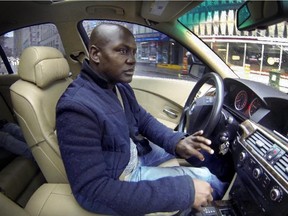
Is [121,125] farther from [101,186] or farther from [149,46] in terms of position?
[149,46]

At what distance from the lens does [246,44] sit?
6.12 feet

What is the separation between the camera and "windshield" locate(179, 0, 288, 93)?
172cm

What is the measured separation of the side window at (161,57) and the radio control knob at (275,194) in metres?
1.36

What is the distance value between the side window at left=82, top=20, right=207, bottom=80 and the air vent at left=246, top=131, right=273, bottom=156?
1.05 m

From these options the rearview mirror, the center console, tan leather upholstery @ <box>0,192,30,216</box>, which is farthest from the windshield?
tan leather upholstery @ <box>0,192,30,216</box>

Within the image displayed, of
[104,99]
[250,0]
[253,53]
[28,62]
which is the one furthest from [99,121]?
[253,53]

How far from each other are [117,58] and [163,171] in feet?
2.01

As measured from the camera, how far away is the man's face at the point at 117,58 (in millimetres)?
1283

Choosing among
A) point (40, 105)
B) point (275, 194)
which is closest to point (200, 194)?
point (275, 194)

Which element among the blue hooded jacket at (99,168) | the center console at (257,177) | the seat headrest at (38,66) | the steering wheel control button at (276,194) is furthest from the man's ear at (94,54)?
the steering wheel control button at (276,194)

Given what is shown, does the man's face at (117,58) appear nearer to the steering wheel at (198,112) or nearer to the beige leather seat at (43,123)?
the beige leather seat at (43,123)

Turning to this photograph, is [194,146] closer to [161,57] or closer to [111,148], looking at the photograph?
[111,148]

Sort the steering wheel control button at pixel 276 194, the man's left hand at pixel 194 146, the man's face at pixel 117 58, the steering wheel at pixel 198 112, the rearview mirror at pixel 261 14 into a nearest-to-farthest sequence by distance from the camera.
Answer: the rearview mirror at pixel 261 14 → the steering wheel control button at pixel 276 194 → the man's face at pixel 117 58 → the man's left hand at pixel 194 146 → the steering wheel at pixel 198 112

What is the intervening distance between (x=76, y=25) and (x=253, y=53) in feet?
4.86
